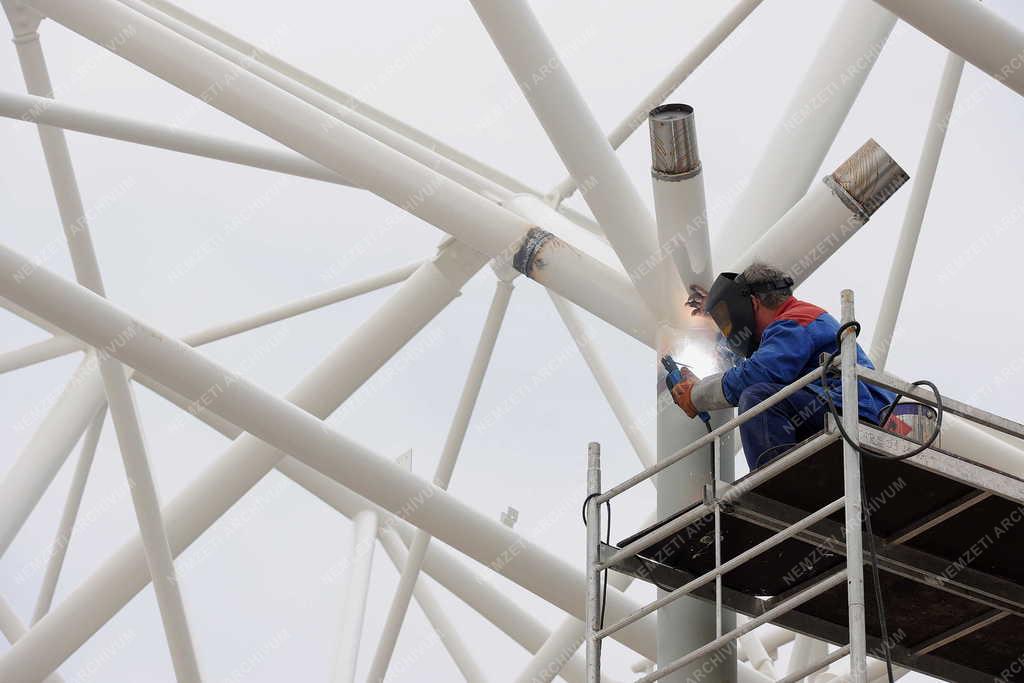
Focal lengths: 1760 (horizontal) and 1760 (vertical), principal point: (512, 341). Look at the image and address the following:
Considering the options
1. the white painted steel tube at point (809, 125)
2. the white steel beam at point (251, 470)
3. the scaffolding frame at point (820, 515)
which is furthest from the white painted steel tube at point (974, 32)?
the white steel beam at point (251, 470)

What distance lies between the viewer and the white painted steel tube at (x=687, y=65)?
15492 millimetres

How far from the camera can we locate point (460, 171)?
17.7 m

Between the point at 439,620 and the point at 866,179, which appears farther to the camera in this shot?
the point at 439,620

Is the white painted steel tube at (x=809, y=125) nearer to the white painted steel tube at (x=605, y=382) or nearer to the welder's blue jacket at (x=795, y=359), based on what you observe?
the welder's blue jacket at (x=795, y=359)

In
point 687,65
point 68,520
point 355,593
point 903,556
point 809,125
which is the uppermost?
point 687,65

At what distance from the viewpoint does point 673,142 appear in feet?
36.8

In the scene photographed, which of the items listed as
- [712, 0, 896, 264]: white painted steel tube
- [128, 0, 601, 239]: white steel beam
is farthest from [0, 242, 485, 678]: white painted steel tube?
[128, 0, 601, 239]: white steel beam

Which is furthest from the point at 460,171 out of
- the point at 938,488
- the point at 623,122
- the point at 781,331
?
the point at 938,488

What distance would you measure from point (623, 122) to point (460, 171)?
2.27m

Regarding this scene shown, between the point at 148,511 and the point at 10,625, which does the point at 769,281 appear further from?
the point at 10,625

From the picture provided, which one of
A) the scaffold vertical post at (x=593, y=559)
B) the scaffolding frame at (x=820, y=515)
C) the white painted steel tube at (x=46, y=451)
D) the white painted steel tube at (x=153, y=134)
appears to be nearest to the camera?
the scaffolding frame at (x=820, y=515)

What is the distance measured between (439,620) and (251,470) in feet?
21.9

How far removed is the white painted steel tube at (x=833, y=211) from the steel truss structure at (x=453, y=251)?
0.5 inches

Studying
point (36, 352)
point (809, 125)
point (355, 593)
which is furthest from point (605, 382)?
point (36, 352)
